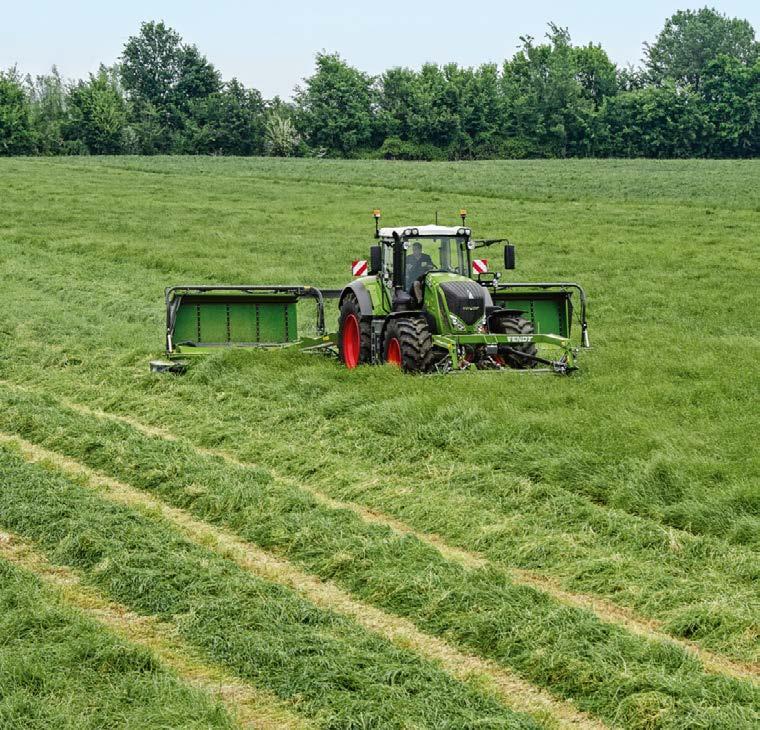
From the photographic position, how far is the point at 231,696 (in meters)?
6.18

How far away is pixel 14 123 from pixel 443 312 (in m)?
74.7

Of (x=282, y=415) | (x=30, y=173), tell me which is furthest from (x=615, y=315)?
(x=30, y=173)

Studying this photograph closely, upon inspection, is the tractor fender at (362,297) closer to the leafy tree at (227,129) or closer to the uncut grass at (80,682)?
the uncut grass at (80,682)

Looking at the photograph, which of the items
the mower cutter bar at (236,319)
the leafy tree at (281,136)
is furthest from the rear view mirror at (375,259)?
the leafy tree at (281,136)

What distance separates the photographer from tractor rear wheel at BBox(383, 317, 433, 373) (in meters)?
14.5

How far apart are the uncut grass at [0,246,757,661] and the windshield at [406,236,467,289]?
1.87 m

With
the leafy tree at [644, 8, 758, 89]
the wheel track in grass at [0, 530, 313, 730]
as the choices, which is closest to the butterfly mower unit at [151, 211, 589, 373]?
the wheel track in grass at [0, 530, 313, 730]

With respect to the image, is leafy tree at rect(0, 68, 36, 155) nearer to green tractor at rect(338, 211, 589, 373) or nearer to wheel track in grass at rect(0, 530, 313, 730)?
green tractor at rect(338, 211, 589, 373)

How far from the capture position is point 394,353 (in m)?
15.1

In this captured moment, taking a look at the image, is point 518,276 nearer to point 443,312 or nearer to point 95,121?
point 443,312

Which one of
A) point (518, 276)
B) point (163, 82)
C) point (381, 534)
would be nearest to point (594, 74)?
point (163, 82)

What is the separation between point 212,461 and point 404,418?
2.21 m

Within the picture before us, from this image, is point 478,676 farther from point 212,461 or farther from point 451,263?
point 451,263

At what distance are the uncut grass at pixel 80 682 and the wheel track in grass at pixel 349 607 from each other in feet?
4.71
